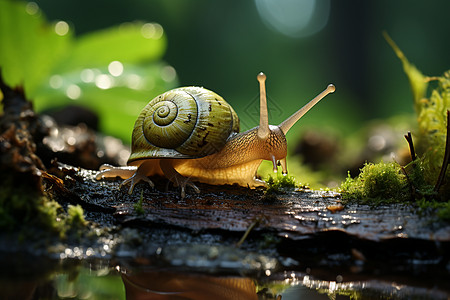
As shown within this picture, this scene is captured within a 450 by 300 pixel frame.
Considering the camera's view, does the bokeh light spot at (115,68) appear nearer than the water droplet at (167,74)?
Yes

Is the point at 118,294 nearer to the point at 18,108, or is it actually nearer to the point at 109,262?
the point at 109,262

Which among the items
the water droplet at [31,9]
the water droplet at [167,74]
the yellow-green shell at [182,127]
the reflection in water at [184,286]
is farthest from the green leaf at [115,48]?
the reflection in water at [184,286]

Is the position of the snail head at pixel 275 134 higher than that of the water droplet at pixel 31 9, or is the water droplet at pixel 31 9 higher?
the water droplet at pixel 31 9

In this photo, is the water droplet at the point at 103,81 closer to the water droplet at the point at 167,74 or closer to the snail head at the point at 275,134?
the water droplet at the point at 167,74

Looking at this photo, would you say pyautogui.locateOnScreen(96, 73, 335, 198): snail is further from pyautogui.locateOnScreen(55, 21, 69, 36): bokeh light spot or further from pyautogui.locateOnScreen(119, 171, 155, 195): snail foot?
pyautogui.locateOnScreen(55, 21, 69, 36): bokeh light spot

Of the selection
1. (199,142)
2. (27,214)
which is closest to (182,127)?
(199,142)

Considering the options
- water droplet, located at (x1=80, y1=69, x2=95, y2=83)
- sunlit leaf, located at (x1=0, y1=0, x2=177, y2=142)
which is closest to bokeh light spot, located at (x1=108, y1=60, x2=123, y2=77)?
sunlit leaf, located at (x1=0, y1=0, x2=177, y2=142)

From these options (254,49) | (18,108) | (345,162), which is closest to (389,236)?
(18,108)

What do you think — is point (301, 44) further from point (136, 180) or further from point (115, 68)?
point (136, 180)
